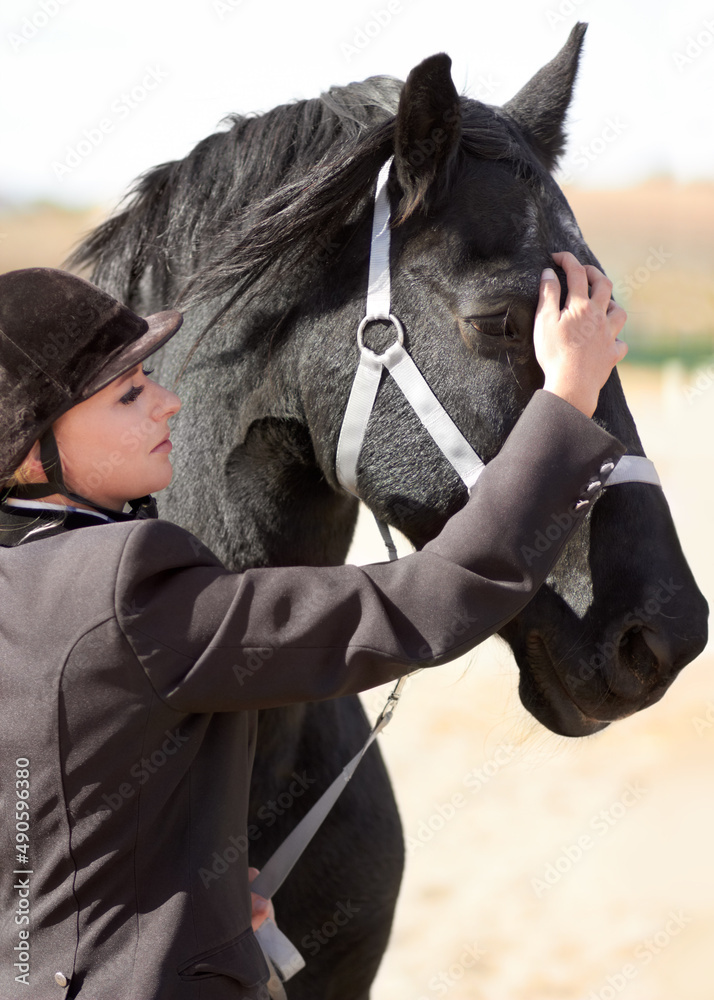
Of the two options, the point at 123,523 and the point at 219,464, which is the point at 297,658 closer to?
the point at 123,523

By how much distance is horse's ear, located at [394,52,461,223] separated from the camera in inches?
61.1

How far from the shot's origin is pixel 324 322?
68.9 inches

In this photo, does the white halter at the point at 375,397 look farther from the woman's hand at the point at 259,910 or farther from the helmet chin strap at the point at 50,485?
the woman's hand at the point at 259,910

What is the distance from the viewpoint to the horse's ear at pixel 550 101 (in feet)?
6.34

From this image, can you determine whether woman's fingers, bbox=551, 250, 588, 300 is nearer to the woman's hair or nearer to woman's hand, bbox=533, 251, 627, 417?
woman's hand, bbox=533, 251, 627, 417

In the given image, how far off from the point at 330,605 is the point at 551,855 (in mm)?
4268

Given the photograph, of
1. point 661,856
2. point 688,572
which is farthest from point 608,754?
point 688,572

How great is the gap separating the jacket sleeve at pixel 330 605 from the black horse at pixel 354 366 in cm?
9

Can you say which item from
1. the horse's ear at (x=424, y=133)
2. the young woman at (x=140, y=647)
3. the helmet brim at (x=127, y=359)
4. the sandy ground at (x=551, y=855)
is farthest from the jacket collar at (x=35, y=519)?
the sandy ground at (x=551, y=855)

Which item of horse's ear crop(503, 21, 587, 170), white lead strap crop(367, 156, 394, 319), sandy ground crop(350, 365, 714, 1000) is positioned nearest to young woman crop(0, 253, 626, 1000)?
white lead strap crop(367, 156, 394, 319)

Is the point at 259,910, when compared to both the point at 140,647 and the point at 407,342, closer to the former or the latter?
the point at 140,647

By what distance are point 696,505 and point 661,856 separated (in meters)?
6.84

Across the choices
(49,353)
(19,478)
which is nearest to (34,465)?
(19,478)

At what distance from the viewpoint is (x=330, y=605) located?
45.9 inches
